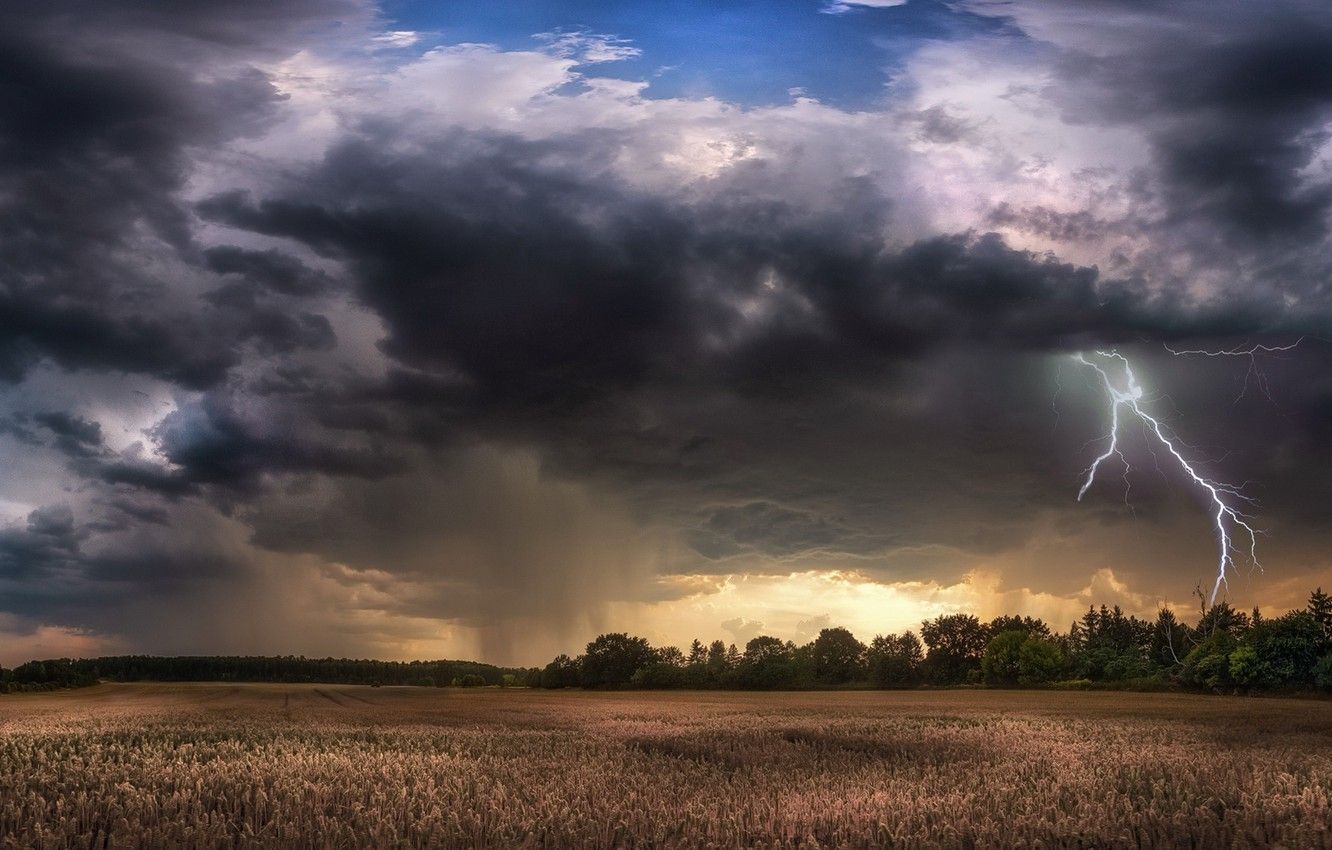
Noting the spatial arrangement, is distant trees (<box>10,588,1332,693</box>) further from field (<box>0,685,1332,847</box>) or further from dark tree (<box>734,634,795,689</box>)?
field (<box>0,685,1332,847</box>)

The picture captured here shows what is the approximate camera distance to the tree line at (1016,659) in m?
62.4

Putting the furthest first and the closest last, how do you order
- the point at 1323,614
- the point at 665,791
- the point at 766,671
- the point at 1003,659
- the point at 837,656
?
the point at 837,656 < the point at 766,671 < the point at 1003,659 < the point at 1323,614 < the point at 665,791

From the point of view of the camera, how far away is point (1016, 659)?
320 ft

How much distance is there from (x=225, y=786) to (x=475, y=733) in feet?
43.6

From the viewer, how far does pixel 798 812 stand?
1204 centimetres

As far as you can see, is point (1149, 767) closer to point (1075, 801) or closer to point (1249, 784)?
point (1249, 784)

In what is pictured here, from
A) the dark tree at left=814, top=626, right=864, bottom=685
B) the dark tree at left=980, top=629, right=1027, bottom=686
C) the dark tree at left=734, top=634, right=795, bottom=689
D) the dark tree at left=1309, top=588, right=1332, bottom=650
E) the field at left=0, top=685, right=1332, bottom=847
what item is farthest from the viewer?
the dark tree at left=814, top=626, right=864, bottom=685

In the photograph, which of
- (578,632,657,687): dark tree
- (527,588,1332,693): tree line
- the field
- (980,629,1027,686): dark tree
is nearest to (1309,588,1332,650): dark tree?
(527,588,1332,693): tree line

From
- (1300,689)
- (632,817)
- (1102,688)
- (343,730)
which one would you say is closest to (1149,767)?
A: (632,817)

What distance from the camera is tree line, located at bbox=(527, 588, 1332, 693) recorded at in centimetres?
6238

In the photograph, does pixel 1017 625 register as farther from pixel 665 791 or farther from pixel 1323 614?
pixel 665 791

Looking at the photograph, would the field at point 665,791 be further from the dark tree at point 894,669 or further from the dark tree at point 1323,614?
the dark tree at point 894,669

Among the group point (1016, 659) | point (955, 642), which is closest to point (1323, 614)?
point (1016, 659)

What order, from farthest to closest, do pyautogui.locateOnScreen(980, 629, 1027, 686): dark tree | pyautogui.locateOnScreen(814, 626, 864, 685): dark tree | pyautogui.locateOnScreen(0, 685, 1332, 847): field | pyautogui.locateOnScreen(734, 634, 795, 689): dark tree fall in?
pyautogui.locateOnScreen(814, 626, 864, 685): dark tree
pyautogui.locateOnScreen(734, 634, 795, 689): dark tree
pyautogui.locateOnScreen(980, 629, 1027, 686): dark tree
pyautogui.locateOnScreen(0, 685, 1332, 847): field
